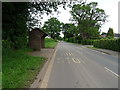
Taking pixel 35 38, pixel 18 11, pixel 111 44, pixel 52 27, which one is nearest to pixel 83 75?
pixel 18 11

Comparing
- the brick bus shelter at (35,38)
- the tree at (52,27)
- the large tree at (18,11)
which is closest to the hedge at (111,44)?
the brick bus shelter at (35,38)

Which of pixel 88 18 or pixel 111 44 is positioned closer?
pixel 111 44

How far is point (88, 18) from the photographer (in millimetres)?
73125

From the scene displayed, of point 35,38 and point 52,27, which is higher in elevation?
point 52,27

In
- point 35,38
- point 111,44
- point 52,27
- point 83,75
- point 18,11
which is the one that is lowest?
point 83,75

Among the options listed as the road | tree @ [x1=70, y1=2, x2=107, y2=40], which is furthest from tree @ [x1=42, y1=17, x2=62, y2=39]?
the road

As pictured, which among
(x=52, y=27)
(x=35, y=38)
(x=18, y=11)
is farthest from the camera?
(x=52, y=27)

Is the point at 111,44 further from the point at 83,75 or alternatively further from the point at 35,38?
the point at 83,75

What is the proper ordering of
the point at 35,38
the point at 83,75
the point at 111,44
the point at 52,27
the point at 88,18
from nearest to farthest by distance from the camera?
1. the point at 83,75
2. the point at 35,38
3. the point at 111,44
4. the point at 88,18
5. the point at 52,27

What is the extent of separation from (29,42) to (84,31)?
41.3 metres

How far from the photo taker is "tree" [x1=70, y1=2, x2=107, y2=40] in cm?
7150

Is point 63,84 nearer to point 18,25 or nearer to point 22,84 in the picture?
point 22,84

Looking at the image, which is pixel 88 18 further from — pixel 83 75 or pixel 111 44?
pixel 83 75

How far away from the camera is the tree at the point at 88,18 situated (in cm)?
7150
